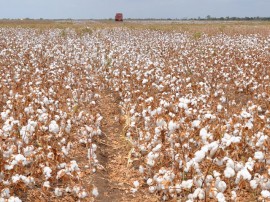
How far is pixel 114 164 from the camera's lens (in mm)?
5977

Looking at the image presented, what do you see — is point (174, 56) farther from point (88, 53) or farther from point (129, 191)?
point (129, 191)

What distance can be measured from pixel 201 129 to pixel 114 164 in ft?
6.28

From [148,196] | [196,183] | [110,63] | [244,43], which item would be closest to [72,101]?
[148,196]

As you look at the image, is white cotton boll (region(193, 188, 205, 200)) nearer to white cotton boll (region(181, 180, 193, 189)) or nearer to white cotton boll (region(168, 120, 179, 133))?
white cotton boll (region(181, 180, 193, 189))

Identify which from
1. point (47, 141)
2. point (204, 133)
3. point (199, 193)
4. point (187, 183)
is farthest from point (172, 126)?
point (47, 141)

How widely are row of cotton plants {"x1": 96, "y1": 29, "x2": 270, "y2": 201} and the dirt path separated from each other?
215 millimetres

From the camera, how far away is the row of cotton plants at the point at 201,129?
13.1ft

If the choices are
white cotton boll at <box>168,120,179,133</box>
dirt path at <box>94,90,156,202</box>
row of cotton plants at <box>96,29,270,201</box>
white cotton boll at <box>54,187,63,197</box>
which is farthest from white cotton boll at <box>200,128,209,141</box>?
white cotton boll at <box>54,187,63,197</box>

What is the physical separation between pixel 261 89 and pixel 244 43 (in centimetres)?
1102

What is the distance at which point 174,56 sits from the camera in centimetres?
1600

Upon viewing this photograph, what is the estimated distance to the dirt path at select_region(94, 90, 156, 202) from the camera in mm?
4980

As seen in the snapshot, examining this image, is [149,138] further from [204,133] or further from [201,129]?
[204,133]

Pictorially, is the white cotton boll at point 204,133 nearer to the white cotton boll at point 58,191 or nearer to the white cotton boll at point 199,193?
the white cotton boll at point 199,193

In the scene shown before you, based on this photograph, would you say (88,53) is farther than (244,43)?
No
